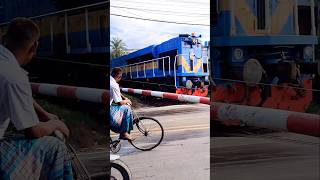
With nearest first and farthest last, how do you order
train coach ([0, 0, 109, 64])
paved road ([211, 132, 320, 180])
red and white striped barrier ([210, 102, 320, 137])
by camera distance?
red and white striped barrier ([210, 102, 320, 137]) < paved road ([211, 132, 320, 180]) < train coach ([0, 0, 109, 64])

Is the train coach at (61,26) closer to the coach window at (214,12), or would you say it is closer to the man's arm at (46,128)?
the man's arm at (46,128)

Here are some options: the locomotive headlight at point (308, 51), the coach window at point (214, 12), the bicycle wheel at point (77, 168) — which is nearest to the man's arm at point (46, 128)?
the bicycle wheel at point (77, 168)

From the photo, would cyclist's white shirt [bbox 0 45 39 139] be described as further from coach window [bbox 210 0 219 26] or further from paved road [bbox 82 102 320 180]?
coach window [bbox 210 0 219 26]

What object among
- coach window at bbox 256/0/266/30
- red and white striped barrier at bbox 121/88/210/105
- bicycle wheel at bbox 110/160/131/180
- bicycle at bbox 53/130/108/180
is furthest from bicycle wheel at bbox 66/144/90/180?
coach window at bbox 256/0/266/30

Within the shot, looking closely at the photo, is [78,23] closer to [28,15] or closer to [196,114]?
[28,15]

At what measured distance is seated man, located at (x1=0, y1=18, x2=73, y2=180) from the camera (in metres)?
2.51

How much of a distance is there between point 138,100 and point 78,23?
55cm

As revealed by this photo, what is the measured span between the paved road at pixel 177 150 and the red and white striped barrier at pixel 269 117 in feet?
0.30

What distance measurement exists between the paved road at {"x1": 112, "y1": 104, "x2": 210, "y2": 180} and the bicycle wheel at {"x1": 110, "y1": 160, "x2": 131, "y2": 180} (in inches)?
1.1

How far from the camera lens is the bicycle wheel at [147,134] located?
240 cm

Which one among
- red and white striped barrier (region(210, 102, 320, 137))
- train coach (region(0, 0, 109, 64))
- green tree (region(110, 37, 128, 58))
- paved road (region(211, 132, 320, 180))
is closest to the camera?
red and white striped barrier (region(210, 102, 320, 137))

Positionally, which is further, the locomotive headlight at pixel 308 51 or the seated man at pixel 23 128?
the seated man at pixel 23 128

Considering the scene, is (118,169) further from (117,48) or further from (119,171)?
(117,48)

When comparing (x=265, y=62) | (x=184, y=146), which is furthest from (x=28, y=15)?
(x=265, y=62)
